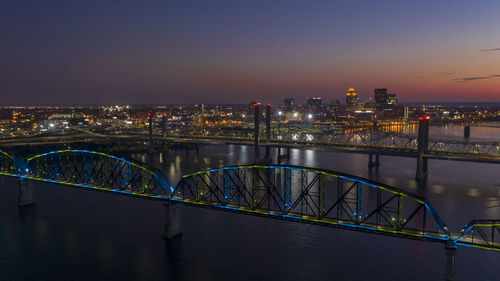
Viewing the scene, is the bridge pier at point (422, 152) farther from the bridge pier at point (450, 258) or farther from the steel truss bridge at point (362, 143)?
the bridge pier at point (450, 258)

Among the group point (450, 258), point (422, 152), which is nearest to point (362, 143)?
point (422, 152)

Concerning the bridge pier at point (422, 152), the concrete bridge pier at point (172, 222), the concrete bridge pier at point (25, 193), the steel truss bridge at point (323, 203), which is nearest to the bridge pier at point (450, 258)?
the steel truss bridge at point (323, 203)

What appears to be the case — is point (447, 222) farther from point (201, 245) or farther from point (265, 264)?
point (201, 245)

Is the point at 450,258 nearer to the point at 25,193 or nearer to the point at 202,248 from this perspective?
the point at 202,248

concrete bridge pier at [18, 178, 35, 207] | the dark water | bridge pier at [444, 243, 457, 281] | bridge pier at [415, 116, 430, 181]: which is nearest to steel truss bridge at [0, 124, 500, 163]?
bridge pier at [415, 116, 430, 181]

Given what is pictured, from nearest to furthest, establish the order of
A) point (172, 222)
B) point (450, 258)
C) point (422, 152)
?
1. point (450, 258)
2. point (172, 222)
3. point (422, 152)

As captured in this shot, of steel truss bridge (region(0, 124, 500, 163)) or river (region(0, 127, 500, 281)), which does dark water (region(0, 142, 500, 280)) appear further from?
steel truss bridge (region(0, 124, 500, 163))

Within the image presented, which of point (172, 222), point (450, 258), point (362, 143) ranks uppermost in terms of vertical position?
point (362, 143)
